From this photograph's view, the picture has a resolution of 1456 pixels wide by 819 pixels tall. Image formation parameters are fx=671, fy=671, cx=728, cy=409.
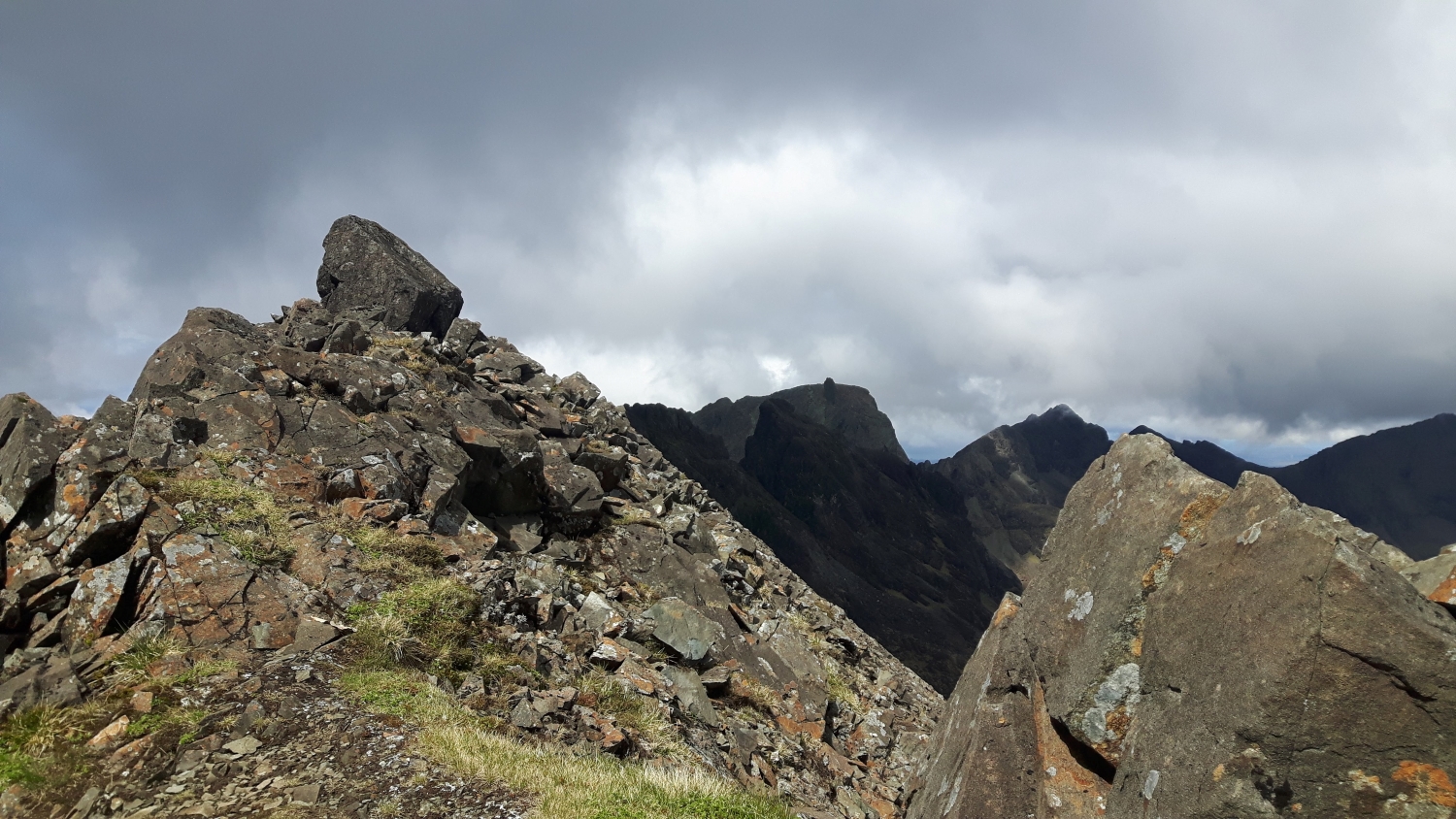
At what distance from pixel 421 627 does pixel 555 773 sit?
18.1 feet

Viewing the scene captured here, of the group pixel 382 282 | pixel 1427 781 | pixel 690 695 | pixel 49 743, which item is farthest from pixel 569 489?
pixel 382 282

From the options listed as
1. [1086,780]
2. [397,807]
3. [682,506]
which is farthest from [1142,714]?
[682,506]

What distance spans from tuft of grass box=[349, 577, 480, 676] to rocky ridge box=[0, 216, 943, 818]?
0.06 meters

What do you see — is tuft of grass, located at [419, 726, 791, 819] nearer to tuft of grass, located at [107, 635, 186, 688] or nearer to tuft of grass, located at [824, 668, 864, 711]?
tuft of grass, located at [107, 635, 186, 688]

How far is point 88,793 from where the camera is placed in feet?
27.7

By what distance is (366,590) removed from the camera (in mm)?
13938

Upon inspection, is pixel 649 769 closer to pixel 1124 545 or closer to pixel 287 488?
pixel 1124 545

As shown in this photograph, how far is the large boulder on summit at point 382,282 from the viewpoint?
43094 mm

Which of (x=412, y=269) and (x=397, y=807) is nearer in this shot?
(x=397, y=807)

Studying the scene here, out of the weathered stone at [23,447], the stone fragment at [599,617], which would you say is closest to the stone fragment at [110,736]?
the weathered stone at [23,447]

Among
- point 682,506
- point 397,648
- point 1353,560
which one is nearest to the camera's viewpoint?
point 1353,560

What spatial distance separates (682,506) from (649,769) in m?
21.8

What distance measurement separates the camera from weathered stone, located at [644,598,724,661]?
1805 cm

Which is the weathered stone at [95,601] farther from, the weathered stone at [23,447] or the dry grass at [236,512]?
the weathered stone at [23,447]
